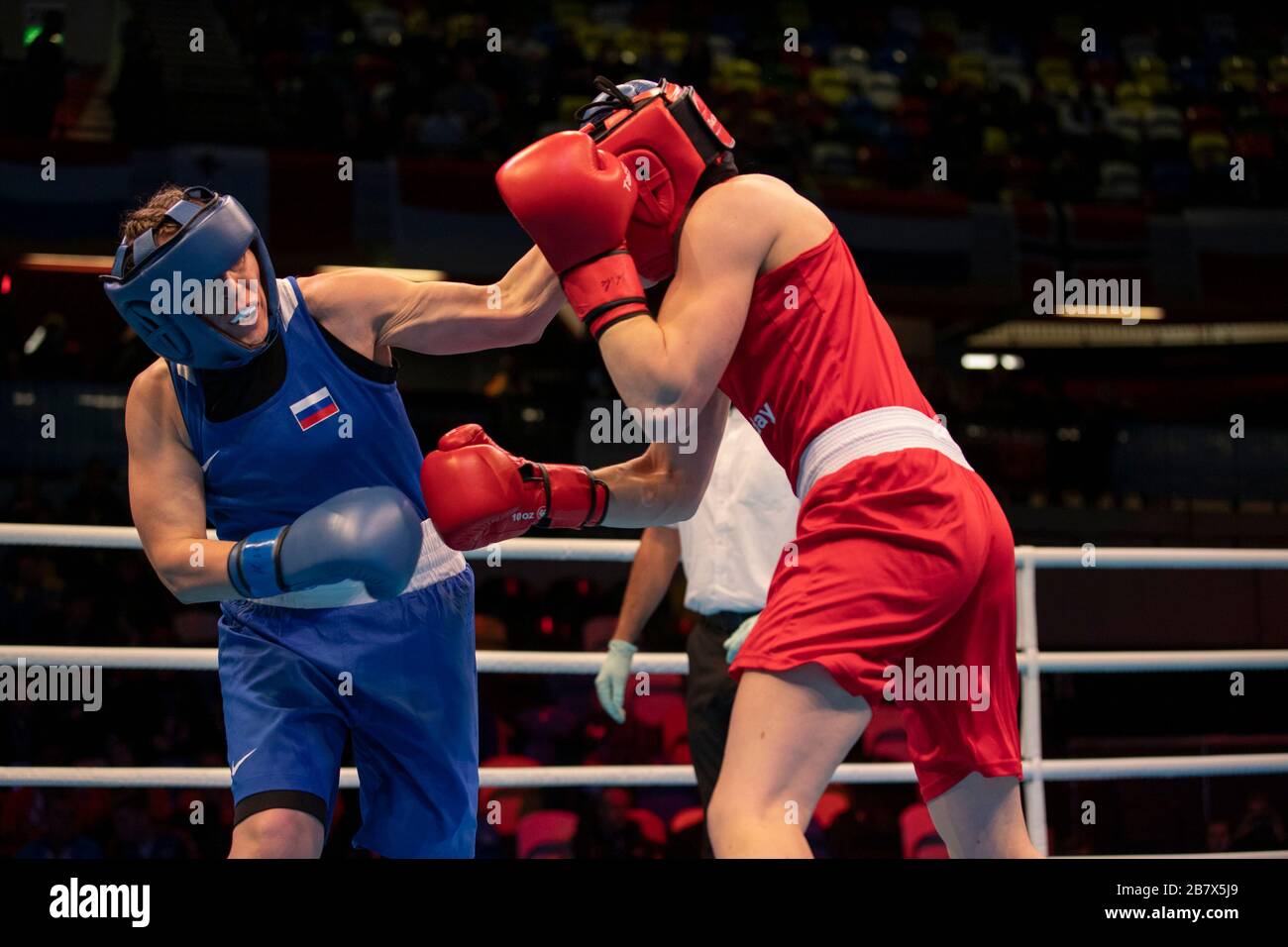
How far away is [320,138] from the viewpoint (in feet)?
30.8

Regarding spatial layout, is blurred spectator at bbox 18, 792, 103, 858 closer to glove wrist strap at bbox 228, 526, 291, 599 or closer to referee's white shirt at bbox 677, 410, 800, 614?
referee's white shirt at bbox 677, 410, 800, 614

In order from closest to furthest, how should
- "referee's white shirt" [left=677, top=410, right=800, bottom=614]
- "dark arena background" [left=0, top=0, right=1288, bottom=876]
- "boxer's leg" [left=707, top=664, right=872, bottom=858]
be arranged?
"boxer's leg" [left=707, top=664, right=872, bottom=858] → "referee's white shirt" [left=677, top=410, right=800, bottom=614] → "dark arena background" [left=0, top=0, right=1288, bottom=876]

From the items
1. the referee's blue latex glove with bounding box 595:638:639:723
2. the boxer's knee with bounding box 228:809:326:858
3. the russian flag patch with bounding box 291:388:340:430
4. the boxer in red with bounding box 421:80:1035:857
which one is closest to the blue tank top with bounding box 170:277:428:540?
the russian flag patch with bounding box 291:388:340:430

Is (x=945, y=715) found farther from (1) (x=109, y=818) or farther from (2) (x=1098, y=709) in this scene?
(2) (x=1098, y=709)

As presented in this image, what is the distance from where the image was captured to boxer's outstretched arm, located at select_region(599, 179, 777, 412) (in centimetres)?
201

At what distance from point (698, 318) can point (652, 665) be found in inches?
65.4

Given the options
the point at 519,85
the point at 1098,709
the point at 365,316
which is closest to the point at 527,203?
the point at 365,316

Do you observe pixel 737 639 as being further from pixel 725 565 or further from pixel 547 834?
pixel 547 834

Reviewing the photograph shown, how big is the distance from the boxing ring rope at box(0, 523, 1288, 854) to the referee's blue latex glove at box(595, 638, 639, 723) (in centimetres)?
14

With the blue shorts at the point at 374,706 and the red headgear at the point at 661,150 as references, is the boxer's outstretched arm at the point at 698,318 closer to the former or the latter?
the red headgear at the point at 661,150

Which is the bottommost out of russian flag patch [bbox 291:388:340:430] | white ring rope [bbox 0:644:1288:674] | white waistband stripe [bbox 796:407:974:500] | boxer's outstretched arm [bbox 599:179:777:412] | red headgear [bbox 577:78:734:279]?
white ring rope [bbox 0:644:1288:674]

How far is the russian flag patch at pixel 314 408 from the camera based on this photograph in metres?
2.36

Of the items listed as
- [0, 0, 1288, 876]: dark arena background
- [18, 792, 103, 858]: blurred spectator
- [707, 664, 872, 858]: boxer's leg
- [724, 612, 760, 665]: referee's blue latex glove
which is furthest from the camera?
[0, 0, 1288, 876]: dark arena background
